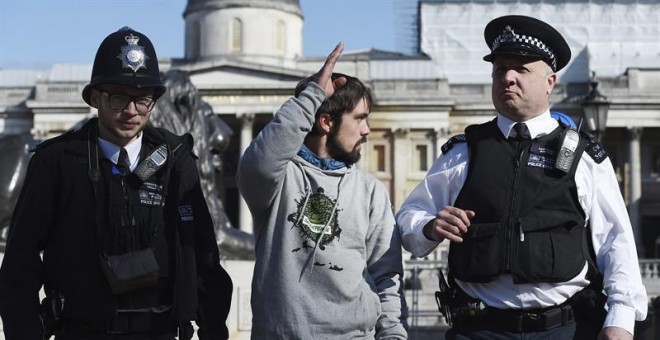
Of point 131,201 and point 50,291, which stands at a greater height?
point 131,201

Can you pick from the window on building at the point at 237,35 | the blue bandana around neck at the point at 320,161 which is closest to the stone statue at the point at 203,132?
the blue bandana around neck at the point at 320,161

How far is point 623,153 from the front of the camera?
58094mm

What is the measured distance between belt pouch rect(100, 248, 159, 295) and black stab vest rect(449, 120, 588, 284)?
1067mm

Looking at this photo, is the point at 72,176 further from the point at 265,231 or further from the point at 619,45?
the point at 619,45

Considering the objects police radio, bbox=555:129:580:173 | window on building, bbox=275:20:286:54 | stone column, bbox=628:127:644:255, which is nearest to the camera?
police radio, bbox=555:129:580:173

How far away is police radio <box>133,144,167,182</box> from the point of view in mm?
4562

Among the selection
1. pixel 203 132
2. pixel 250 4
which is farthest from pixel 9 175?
pixel 250 4

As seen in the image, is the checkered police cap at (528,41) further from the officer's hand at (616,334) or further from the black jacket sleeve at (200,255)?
the black jacket sleeve at (200,255)

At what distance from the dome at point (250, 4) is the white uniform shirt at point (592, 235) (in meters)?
56.1

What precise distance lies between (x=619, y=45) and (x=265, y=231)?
5827cm

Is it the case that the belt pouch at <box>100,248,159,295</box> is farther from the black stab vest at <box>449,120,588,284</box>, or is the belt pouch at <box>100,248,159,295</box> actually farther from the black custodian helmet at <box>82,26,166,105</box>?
the black stab vest at <box>449,120,588,284</box>

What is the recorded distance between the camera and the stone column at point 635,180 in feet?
183

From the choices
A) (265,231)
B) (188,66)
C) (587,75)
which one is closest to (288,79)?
(188,66)

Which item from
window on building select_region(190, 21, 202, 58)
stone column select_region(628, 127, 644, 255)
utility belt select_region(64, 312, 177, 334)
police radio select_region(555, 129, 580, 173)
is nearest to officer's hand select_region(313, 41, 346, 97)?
police radio select_region(555, 129, 580, 173)
